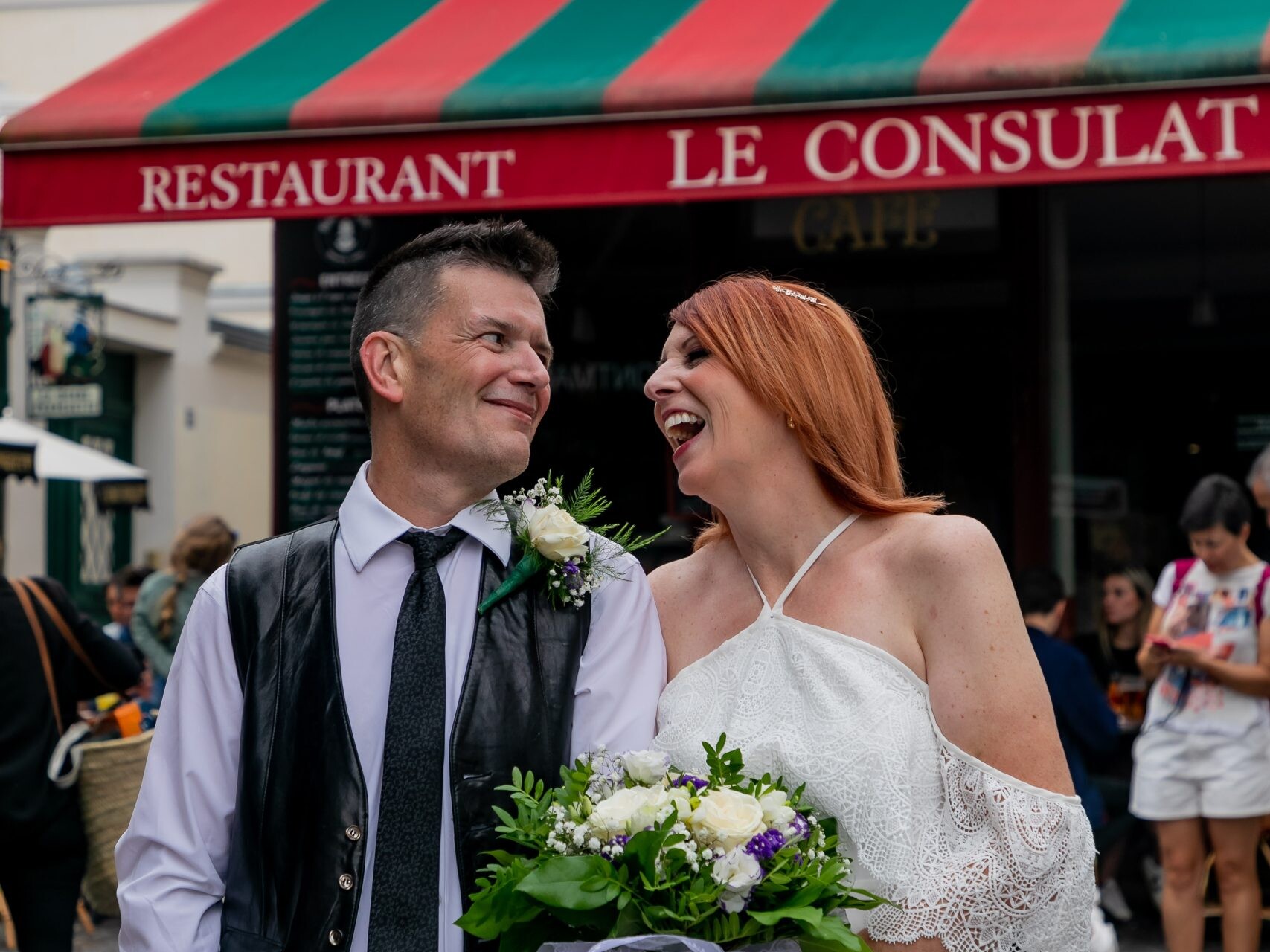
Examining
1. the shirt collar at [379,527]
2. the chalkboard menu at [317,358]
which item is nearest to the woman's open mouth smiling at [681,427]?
the shirt collar at [379,527]

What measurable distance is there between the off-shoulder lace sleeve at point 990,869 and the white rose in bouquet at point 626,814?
0.47m

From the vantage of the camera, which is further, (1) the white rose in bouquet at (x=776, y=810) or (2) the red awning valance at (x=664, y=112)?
(2) the red awning valance at (x=664, y=112)

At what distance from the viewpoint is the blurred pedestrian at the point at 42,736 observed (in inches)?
177

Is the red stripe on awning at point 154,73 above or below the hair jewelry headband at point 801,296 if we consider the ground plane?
above

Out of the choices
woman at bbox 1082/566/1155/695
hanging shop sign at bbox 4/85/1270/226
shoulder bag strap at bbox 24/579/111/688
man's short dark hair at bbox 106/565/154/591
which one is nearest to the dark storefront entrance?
woman at bbox 1082/566/1155/695

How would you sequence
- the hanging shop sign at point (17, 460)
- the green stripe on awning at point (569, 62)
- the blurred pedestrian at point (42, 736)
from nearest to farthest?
the blurred pedestrian at point (42, 736), the green stripe on awning at point (569, 62), the hanging shop sign at point (17, 460)

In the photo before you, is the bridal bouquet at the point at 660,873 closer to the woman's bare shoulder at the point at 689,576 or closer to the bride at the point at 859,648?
the bride at the point at 859,648

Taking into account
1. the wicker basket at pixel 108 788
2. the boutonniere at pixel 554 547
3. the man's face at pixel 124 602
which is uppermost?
the boutonniere at pixel 554 547

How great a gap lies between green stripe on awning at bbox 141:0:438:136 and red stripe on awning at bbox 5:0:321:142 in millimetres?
84

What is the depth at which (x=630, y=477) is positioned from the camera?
23.9 feet

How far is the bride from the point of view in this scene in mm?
2229

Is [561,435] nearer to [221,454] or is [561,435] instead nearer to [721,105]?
[721,105]

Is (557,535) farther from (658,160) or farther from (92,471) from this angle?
(92,471)

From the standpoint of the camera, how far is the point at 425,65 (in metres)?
5.83
